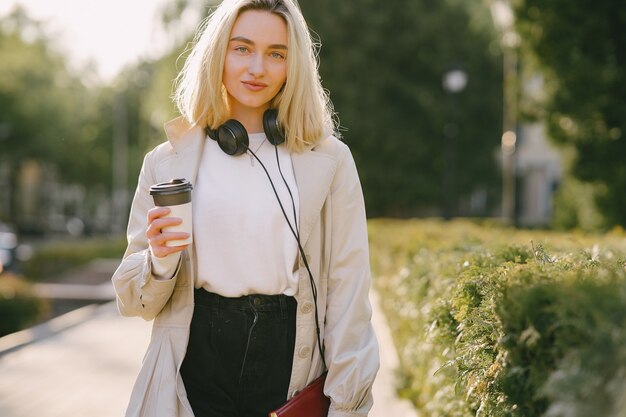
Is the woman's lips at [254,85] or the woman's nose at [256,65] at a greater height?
the woman's nose at [256,65]

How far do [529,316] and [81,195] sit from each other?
69551mm

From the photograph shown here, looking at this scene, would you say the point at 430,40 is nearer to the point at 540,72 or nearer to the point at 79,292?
the point at 540,72

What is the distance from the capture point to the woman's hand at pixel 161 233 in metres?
2.29

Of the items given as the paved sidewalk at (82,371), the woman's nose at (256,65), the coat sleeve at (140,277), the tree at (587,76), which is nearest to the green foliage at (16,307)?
the paved sidewalk at (82,371)

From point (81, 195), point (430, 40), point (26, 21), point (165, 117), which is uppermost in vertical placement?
point (26, 21)

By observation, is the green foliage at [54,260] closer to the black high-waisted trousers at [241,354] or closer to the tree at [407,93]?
the tree at [407,93]

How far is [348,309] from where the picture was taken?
255cm

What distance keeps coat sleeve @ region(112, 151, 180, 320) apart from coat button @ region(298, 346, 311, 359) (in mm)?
462

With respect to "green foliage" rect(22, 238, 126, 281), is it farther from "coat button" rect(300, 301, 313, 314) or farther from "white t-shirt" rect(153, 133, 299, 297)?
"coat button" rect(300, 301, 313, 314)

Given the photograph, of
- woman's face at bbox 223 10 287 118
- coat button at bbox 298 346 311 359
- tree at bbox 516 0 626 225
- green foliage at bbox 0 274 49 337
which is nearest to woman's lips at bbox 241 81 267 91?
woman's face at bbox 223 10 287 118

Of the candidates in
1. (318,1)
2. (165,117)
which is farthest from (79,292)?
(318,1)

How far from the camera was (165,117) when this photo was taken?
966 inches

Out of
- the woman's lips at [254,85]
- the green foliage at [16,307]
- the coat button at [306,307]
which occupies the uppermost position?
the woman's lips at [254,85]

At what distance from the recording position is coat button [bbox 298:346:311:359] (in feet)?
8.27
